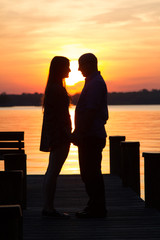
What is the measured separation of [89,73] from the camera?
641cm

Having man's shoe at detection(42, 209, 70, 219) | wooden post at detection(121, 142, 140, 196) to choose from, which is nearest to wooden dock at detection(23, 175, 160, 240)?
man's shoe at detection(42, 209, 70, 219)

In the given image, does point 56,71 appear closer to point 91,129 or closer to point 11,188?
point 91,129

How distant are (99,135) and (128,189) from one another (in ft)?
9.64

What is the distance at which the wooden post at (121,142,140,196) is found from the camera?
→ 8.88 metres

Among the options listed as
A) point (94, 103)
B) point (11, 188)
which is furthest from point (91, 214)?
point (11, 188)

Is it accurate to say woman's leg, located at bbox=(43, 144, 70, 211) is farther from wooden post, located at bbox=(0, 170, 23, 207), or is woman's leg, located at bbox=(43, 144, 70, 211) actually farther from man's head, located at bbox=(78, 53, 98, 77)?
wooden post, located at bbox=(0, 170, 23, 207)

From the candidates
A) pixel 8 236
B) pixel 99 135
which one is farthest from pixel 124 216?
pixel 8 236

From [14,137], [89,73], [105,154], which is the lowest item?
[105,154]

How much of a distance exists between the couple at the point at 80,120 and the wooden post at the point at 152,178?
951mm

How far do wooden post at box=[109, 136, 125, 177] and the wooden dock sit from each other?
6.63ft

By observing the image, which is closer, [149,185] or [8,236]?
[8,236]

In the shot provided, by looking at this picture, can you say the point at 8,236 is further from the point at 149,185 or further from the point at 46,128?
the point at 149,185

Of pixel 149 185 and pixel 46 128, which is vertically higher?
pixel 46 128

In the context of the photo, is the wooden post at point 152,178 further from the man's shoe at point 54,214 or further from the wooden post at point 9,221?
the wooden post at point 9,221
